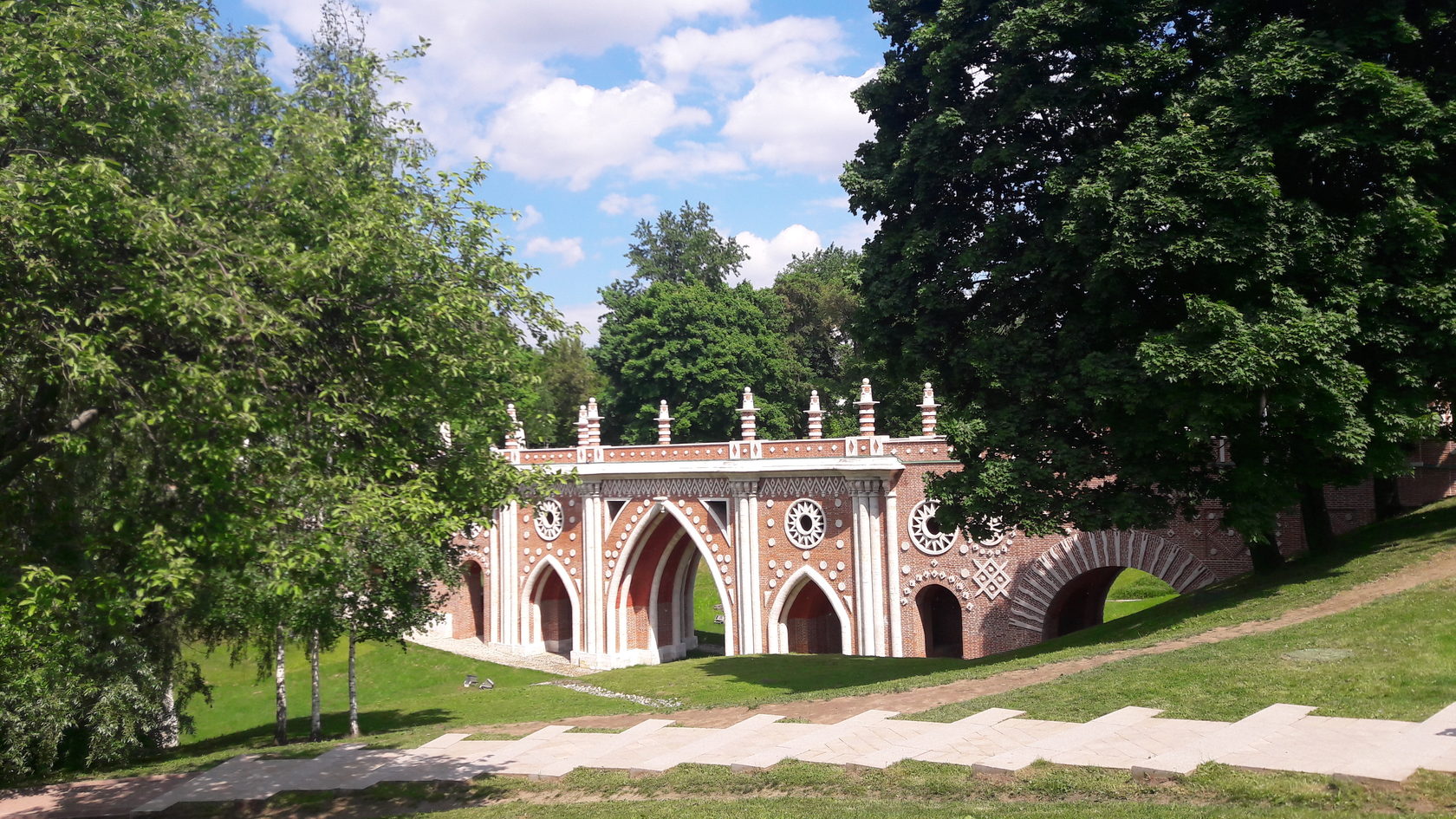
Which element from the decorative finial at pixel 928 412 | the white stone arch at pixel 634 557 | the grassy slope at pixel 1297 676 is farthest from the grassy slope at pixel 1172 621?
the white stone arch at pixel 634 557

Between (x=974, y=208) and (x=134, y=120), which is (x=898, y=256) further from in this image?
(x=134, y=120)

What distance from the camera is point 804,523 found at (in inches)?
995

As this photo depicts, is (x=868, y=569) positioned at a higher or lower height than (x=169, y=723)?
higher

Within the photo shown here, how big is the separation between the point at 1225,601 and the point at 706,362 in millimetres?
26766

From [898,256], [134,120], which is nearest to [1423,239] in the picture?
[898,256]

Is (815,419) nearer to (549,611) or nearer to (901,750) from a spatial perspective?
(549,611)

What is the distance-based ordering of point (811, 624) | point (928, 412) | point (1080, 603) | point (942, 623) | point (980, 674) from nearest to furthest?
1. point (980, 674)
2. point (928, 412)
3. point (1080, 603)
4. point (942, 623)
5. point (811, 624)

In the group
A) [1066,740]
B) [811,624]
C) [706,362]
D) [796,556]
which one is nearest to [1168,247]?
[1066,740]

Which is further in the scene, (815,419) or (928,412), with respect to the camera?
(815,419)

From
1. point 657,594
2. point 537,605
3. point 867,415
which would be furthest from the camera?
point 537,605

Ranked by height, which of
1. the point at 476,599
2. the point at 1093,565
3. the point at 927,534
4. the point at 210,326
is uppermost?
the point at 210,326

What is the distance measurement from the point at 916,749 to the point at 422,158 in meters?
7.03

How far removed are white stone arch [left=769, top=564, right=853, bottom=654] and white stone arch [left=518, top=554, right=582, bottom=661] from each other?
7.35 meters

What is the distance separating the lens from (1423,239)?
11500mm
